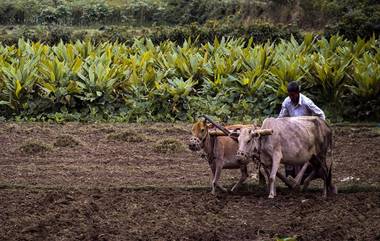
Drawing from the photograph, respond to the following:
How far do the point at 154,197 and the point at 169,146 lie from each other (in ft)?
9.81

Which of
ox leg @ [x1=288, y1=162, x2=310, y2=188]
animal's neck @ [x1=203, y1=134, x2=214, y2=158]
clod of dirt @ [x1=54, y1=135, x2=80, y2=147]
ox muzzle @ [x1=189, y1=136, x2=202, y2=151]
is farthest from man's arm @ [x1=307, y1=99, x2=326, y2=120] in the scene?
clod of dirt @ [x1=54, y1=135, x2=80, y2=147]

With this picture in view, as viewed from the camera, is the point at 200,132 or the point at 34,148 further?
the point at 34,148

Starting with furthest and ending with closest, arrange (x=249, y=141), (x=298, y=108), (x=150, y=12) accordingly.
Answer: (x=150, y=12)
(x=298, y=108)
(x=249, y=141)

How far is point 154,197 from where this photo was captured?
9.41 meters

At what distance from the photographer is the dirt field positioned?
8.03 metres

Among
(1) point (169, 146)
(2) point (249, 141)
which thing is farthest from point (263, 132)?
(1) point (169, 146)

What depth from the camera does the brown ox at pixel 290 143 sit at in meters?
8.89

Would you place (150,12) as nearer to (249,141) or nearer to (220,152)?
(220,152)

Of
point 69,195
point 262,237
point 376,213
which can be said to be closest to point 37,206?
point 69,195

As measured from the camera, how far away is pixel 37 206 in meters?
9.05

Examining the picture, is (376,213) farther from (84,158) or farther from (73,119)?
(73,119)

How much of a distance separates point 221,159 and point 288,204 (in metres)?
0.95

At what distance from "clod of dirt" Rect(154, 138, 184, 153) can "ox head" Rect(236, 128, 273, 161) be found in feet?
11.4

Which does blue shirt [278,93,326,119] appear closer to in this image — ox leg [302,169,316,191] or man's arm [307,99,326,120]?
man's arm [307,99,326,120]
